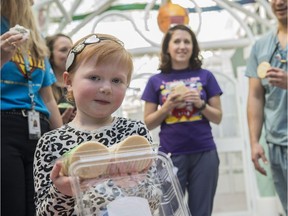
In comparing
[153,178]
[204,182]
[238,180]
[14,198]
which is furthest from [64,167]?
[238,180]

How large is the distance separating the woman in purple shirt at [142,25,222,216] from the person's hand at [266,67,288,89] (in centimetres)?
36

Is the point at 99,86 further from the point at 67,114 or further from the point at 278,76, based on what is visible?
the point at 278,76

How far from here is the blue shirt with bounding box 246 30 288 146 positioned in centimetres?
179

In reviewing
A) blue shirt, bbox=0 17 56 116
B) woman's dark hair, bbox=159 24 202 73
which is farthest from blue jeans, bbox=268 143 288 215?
blue shirt, bbox=0 17 56 116

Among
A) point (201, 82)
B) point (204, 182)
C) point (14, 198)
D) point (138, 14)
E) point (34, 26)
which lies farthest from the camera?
point (138, 14)

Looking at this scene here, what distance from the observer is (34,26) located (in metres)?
1.54

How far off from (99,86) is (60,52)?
4.38 ft

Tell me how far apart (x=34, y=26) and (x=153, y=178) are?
0.96 meters

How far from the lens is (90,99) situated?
0.93 metres

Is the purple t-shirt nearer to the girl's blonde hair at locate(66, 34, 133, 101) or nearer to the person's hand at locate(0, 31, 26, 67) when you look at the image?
the person's hand at locate(0, 31, 26, 67)

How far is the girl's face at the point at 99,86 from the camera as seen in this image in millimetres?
Result: 909

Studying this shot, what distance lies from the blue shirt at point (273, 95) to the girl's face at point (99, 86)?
42.2 inches

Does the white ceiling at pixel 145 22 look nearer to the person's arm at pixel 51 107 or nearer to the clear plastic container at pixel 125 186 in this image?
the person's arm at pixel 51 107

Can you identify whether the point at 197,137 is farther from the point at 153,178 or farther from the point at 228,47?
the point at 228,47
